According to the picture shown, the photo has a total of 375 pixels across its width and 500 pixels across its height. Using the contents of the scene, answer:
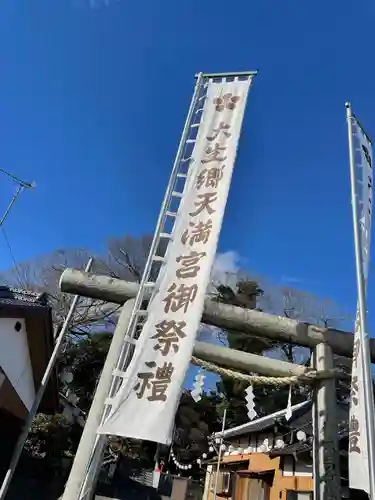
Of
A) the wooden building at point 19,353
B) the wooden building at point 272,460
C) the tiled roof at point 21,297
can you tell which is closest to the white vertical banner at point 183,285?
the wooden building at point 272,460

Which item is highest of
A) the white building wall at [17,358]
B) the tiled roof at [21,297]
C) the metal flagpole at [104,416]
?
the tiled roof at [21,297]

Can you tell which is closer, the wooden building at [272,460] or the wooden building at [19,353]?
the wooden building at [272,460]

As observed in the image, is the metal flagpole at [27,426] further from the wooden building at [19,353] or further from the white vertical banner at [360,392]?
the white vertical banner at [360,392]

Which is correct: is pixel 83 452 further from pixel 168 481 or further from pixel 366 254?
pixel 168 481

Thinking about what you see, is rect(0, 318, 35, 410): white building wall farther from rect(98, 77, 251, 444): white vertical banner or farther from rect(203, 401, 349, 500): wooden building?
rect(98, 77, 251, 444): white vertical banner

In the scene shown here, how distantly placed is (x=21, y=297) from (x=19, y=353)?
1.77 m

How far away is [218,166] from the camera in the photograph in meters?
5.83

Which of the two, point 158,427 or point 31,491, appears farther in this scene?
point 31,491

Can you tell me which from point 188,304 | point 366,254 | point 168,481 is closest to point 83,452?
point 188,304

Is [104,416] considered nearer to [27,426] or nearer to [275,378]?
[275,378]

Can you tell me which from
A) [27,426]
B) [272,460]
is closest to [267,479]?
[272,460]

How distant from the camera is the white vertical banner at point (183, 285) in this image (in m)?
4.09

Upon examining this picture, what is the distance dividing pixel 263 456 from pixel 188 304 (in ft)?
43.0

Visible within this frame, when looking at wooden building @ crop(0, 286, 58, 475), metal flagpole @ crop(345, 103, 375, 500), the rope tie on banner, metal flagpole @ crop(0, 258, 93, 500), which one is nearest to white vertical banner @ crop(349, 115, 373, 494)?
metal flagpole @ crop(345, 103, 375, 500)
